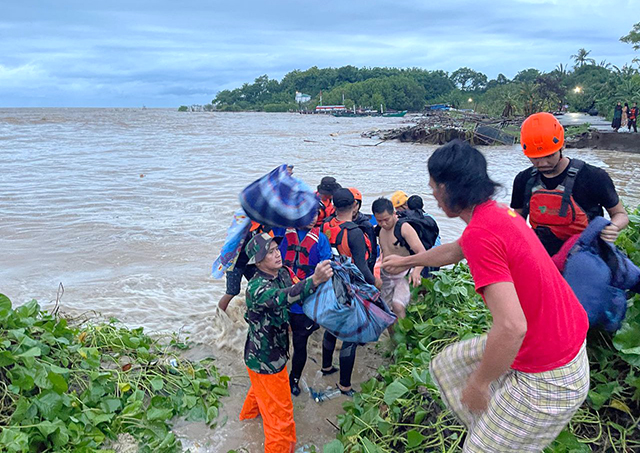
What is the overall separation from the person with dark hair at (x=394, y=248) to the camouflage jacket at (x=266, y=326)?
126 centimetres

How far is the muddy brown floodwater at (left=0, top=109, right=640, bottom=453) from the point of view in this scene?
4.47 metres

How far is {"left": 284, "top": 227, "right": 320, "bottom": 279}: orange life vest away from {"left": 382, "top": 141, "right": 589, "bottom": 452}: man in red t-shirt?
69.2 inches

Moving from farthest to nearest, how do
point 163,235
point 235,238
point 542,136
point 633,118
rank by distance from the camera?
point 633,118, point 163,235, point 235,238, point 542,136

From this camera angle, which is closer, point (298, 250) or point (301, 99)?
point (298, 250)

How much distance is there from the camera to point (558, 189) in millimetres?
3207

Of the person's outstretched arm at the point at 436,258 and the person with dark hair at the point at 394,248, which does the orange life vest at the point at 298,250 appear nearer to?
the person with dark hair at the point at 394,248

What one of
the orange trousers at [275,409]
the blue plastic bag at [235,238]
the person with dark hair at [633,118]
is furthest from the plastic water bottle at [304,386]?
the person with dark hair at [633,118]

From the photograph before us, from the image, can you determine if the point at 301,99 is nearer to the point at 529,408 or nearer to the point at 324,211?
the point at 324,211

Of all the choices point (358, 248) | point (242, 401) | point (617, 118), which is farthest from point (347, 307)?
point (617, 118)

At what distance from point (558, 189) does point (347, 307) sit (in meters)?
1.61

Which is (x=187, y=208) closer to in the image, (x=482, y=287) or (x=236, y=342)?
(x=236, y=342)

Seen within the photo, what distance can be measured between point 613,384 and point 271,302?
205 cm

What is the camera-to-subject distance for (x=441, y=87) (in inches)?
6063

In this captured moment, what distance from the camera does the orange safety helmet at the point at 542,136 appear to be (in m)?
3.02
